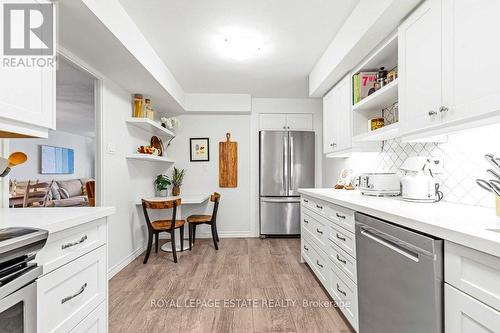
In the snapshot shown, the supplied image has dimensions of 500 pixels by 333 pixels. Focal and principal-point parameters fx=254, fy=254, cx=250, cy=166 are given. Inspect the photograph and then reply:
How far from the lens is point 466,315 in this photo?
0.90 m

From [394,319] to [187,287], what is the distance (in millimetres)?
1876

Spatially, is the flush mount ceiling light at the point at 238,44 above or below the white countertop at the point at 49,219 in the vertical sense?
above

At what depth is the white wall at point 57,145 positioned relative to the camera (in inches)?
215

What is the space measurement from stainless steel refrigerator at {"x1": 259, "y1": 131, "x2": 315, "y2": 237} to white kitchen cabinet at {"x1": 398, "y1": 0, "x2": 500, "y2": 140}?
2597 mm

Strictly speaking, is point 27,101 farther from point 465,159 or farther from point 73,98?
point 73,98

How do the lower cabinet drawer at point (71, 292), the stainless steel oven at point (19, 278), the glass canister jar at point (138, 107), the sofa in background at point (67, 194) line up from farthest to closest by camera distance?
the sofa in background at point (67, 194)
the glass canister jar at point (138, 107)
the lower cabinet drawer at point (71, 292)
the stainless steel oven at point (19, 278)

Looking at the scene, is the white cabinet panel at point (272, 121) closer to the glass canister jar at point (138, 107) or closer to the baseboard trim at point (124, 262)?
the glass canister jar at point (138, 107)

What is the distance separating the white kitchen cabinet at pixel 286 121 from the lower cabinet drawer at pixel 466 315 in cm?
384

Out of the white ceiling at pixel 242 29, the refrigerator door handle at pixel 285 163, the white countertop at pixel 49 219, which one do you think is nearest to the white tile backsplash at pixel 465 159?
the white ceiling at pixel 242 29

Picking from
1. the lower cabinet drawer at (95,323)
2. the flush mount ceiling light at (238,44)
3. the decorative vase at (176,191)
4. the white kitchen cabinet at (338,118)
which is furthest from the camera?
the decorative vase at (176,191)

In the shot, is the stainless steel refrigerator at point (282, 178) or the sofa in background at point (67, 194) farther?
the sofa in background at point (67, 194)

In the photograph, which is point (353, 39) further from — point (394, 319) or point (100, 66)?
point (100, 66)

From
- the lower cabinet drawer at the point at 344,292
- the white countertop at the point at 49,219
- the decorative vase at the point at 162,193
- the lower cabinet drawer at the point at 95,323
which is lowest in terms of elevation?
the lower cabinet drawer at the point at 344,292

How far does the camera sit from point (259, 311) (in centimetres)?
207
